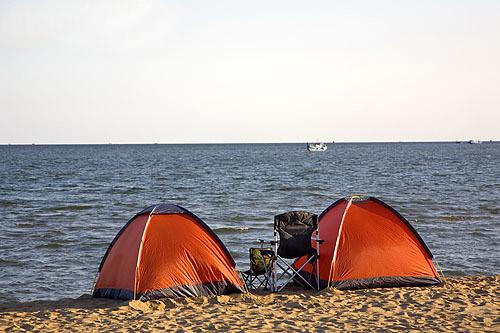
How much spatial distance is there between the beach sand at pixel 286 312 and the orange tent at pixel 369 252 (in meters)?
0.32

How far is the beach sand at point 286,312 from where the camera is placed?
8828 millimetres

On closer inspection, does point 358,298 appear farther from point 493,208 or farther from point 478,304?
point 493,208

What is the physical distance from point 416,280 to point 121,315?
551cm

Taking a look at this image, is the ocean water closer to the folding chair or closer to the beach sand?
the beach sand

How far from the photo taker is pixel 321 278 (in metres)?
11.4

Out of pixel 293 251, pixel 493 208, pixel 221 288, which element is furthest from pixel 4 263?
pixel 493 208

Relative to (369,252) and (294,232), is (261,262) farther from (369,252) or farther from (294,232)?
(369,252)

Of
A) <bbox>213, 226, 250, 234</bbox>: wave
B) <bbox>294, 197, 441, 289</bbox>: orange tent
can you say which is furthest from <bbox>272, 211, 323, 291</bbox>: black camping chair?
<bbox>213, 226, 250, 234</bbox>: wave

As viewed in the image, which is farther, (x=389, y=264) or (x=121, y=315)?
(x=389, y=264)

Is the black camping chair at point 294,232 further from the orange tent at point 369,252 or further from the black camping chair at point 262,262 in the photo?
the orange tent at point 369,252

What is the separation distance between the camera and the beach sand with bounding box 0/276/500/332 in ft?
29.0

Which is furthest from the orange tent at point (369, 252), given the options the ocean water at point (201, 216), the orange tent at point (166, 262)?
the ocean water at point (201, 216)

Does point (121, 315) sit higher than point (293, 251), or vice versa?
point (293, 251)

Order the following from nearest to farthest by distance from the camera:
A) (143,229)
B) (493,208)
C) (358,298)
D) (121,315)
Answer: (121,315) → (358,298) → (143,229) → (493,208)
